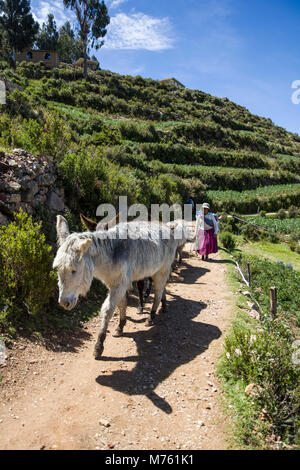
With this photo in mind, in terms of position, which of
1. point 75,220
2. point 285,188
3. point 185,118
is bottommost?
point 75,220

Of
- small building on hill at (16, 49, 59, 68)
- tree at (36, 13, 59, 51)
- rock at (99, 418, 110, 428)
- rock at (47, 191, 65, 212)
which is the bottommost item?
rock at (99, 418, 110, 428)

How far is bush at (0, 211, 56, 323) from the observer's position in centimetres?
468

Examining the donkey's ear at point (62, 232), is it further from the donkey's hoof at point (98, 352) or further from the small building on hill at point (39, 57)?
the small building on hill at point (39, 57)

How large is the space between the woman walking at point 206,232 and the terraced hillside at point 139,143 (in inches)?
101

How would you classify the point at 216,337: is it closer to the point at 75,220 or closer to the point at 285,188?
the point at 75,220

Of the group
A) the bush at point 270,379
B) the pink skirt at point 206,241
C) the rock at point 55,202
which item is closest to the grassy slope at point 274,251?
the pink skirt at point 206,241

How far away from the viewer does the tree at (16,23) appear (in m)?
44.9

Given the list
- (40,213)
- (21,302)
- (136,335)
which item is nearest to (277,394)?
(136,335)

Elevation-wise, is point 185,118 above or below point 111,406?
above

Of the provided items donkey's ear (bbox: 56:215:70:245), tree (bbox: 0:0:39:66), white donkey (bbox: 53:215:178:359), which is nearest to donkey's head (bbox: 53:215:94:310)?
white donkey (bbox: 53:215:178:359)

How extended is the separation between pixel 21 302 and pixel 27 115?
12.2 m

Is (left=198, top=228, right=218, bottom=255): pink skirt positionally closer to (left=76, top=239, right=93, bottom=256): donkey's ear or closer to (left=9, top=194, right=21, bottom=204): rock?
(left=9, top=194, right=21, bottom=204): rock

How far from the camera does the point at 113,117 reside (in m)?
38.2

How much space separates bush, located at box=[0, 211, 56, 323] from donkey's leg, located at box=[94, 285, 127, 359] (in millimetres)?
1232
